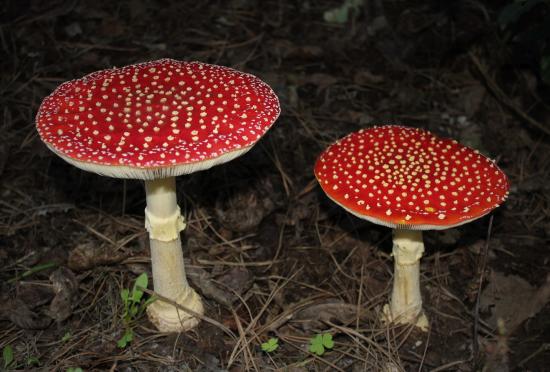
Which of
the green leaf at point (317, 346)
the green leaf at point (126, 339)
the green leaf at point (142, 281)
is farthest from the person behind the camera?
the green leaf at point (142, 281)

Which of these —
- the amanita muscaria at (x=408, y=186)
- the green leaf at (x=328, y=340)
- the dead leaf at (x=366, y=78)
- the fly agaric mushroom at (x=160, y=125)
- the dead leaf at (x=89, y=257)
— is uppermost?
the fly agaric mushroom at (x=160, y=125)

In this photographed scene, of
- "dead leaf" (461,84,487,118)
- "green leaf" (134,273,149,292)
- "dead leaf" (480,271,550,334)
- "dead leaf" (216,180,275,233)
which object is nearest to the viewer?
"green leaf" (134,273,149,292)

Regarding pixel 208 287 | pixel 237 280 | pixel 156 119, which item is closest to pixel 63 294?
pixel 208 287

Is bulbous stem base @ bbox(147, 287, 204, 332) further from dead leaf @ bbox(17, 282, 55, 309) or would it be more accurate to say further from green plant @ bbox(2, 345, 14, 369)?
green plant @ bbox(2, 345, 14, 369)

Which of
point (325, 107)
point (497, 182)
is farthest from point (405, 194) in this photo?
point (325, 107)

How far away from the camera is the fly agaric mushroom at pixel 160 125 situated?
98.2 inches

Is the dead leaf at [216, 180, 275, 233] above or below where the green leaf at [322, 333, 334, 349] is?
above

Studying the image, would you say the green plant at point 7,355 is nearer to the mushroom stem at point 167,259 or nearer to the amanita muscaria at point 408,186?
the mushroom stem at point 167,259

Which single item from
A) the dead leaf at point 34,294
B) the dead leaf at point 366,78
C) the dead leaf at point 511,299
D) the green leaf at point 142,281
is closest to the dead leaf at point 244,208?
the green leaf at point 142,281

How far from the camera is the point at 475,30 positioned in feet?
17.3

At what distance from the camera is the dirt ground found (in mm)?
3469

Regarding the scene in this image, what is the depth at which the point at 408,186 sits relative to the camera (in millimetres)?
3025

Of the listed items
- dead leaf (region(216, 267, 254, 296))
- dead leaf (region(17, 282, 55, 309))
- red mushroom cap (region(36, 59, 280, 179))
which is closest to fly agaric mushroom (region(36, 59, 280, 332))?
red mushroom cap (region(36, 59, 280, 179))

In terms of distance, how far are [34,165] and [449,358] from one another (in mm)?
3232
